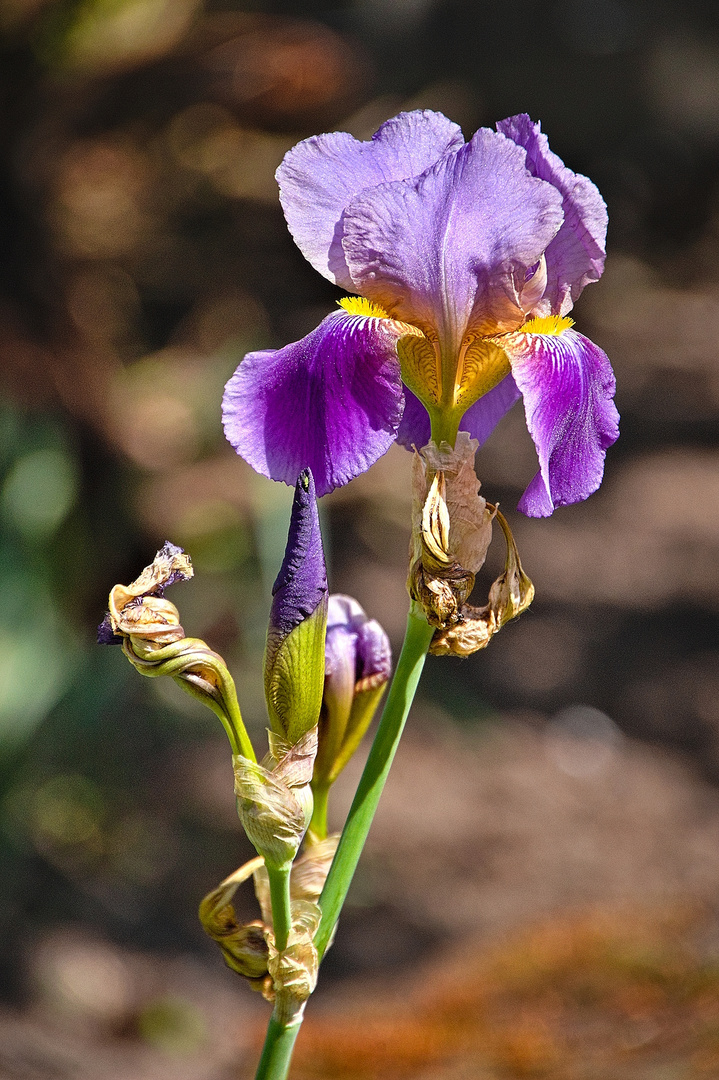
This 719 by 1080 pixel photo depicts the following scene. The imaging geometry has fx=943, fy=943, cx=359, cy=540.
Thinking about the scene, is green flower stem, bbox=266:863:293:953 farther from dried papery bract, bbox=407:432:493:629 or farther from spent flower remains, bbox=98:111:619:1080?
dried papery bract, bbox=407:432:493:629

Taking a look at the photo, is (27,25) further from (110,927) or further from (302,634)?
(302,634)

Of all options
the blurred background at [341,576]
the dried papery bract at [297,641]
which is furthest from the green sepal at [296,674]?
the blurred background at [341,576]

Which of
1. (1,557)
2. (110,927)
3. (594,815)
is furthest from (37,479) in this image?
(594,815)

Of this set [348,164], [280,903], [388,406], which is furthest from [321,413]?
[280,903]

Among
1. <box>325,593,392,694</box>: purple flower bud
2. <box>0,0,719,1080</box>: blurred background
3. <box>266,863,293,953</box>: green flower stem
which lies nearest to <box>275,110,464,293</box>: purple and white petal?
<box>325,593,392,694</box>: purple flower bud

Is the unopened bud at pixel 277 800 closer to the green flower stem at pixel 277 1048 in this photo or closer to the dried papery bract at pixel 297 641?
the dried papery bract at pixel 297 641

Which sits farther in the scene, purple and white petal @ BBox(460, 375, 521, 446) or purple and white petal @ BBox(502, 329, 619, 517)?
purple and white petal @ BBox(460, 375, 521, 446)
